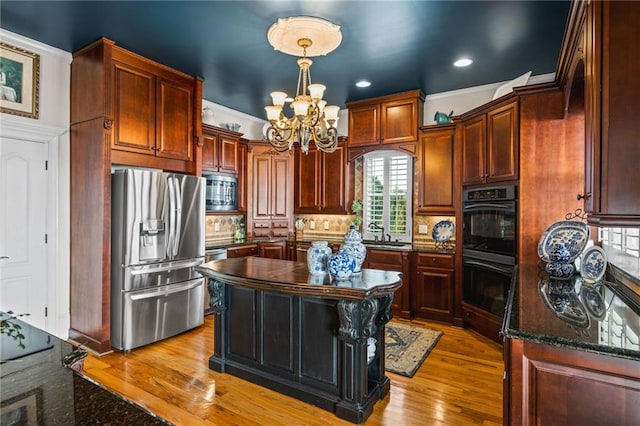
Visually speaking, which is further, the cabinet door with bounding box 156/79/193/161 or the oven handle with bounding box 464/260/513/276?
the cabinet door with bounding box 156/79/193/161

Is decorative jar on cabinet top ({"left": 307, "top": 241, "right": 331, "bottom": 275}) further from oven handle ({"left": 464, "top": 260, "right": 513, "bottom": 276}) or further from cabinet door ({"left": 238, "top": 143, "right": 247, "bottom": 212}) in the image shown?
cabinet door ({"left": 238, "top": 143, "right": 247, "bottom": 212})

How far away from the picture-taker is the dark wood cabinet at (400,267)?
14.7 ft

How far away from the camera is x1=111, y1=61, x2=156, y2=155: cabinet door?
11.4 feet

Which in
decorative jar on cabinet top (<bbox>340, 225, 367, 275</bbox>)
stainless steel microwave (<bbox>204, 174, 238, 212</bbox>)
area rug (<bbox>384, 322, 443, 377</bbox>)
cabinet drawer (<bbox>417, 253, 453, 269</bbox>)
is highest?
stainless steel microwave (<bbox>204, 174, 238, 212</bbox>)

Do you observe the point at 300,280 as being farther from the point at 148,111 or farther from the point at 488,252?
the point at 148,111

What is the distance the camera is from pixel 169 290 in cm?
378

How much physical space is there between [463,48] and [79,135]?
3978mm

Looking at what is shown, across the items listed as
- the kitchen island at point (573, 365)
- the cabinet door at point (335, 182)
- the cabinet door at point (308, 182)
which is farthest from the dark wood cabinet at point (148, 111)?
the kitchen island at point (573, 365)

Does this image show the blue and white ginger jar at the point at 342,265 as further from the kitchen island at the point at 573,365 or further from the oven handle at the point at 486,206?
the oven handle at the point at 486,206

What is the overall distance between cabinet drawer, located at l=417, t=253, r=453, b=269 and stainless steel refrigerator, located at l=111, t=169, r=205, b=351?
2.74m

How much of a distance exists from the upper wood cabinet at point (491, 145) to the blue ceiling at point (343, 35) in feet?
1.91

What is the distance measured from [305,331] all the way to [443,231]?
2814 mm

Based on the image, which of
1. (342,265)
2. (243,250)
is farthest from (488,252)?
(243,250)

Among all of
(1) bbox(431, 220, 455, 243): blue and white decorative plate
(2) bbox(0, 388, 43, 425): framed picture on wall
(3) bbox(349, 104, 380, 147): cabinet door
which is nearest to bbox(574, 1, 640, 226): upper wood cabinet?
(2) bbox(0, 388, 43, 425): framed picture on wall
